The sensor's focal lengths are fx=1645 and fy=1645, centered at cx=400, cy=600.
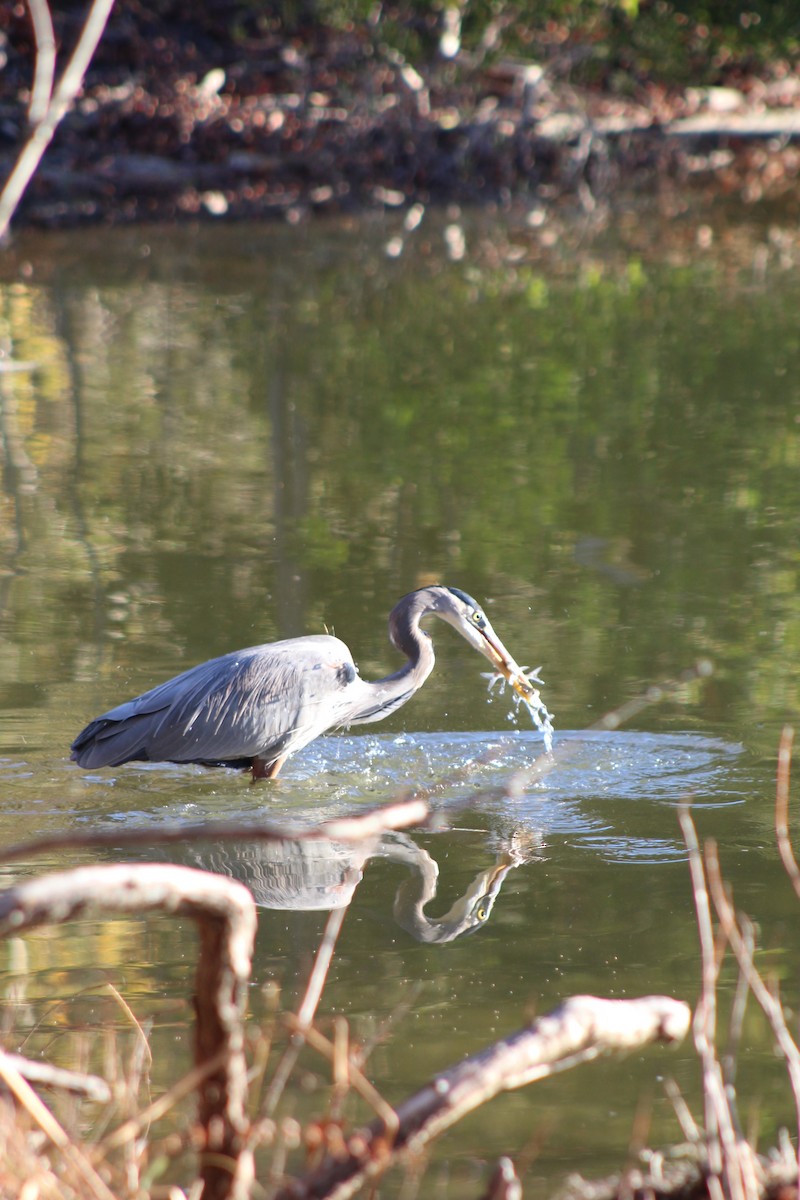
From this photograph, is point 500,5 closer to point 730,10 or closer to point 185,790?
point 730,10

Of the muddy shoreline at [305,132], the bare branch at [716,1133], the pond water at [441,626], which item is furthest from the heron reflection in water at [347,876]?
the muddy shoreline at [305,132]

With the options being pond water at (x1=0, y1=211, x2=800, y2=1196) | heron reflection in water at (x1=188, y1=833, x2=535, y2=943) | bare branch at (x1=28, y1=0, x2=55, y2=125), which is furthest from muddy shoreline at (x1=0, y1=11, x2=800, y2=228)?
bare branch at (x1=28, y1=0, x2=55, y2=125)

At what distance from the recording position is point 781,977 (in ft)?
13.9

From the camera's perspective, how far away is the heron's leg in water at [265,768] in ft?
19.7

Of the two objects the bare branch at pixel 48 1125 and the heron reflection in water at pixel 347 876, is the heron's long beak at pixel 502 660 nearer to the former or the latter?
the heron reflection in water at pixel 347 876

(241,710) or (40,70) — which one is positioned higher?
(40,70)

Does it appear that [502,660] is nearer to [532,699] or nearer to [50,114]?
[532,699]

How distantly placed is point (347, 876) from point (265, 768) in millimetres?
960

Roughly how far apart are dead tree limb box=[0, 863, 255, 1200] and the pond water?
411 millimetres

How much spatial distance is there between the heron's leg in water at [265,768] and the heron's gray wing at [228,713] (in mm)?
115

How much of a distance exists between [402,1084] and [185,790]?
2.44m

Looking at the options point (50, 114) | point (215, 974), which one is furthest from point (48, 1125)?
point (50, 114)

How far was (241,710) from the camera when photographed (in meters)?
5.78

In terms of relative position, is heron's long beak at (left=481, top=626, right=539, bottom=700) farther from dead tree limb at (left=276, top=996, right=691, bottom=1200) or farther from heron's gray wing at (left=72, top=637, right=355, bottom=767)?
dead tree limb at (left=276, top=996, right=691, bottom=1200)
